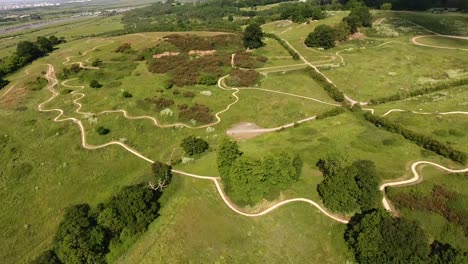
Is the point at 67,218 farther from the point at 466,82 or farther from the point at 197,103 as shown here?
the point at 466,82

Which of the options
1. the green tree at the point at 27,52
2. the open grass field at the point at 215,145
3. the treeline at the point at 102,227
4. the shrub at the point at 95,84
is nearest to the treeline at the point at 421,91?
the open grass field at the point at 215,145

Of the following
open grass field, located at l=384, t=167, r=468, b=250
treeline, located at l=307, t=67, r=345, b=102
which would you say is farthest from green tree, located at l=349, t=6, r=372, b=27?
open grass field, located at l=384, t=167, r=468, b=250

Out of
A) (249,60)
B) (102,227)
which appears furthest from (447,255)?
(249,60)

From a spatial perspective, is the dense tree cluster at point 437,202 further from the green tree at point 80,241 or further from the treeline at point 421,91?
the green tree at point 80,241

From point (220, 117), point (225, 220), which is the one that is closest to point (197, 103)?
point (220, 117)

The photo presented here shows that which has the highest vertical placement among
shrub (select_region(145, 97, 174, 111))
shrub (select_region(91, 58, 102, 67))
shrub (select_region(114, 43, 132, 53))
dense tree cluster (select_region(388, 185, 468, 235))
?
shrub (select_region(114, 43, 132, 53))

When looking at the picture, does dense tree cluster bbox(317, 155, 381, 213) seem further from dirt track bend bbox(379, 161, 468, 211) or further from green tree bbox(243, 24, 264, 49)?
green tree bbox(243, 24, 264, 49)
